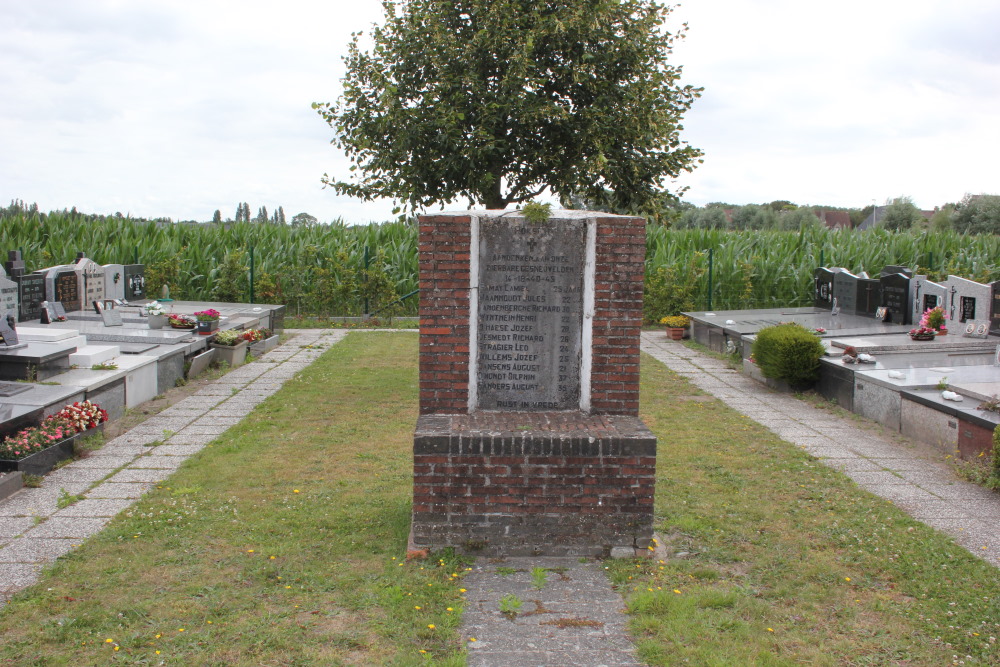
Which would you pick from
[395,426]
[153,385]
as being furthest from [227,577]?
[153,385]

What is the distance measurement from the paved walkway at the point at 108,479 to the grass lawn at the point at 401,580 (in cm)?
20

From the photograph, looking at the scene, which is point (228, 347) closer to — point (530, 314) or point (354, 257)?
point (530, 314)

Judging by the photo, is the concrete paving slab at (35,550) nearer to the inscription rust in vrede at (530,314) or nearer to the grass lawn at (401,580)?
the grass lawn at (401,580)

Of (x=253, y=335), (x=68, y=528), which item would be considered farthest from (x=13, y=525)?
(x=253, y=335)

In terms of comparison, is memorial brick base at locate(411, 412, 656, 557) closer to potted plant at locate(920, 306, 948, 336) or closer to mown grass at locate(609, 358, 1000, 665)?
mown grass at locate(609, 358, 1000, 665)

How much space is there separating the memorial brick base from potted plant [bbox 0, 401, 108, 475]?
3.58 metres

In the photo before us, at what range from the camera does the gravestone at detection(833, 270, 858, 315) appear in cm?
1538

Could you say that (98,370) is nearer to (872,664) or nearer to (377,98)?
(377,98)

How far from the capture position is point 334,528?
18.3 feet

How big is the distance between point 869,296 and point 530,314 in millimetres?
11539

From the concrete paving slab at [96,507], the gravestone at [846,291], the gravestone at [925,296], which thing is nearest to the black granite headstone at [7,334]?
the concrete paving slab at [96,507]

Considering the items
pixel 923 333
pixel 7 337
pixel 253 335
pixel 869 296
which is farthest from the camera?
pixel 869 296

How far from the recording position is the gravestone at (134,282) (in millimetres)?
15508

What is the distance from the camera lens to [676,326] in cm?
1648
